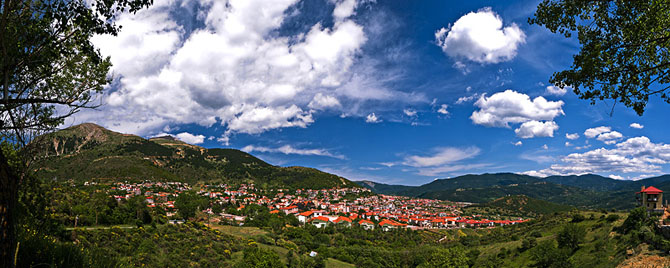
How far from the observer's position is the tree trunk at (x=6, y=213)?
4195mm

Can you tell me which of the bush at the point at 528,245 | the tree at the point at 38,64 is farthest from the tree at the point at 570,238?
the tree at the point at 38,64

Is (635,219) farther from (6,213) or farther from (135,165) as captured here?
(135,165)

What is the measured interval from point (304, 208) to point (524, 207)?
125451 millimetres

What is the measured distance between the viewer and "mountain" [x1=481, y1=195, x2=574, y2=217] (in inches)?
6153

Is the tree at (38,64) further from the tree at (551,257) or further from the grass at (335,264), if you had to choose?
the grass at (335,264)

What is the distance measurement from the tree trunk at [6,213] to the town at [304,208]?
6876 cm

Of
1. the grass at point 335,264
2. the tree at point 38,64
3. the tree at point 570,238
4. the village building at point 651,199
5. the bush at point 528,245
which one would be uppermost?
the tree at point 38,64

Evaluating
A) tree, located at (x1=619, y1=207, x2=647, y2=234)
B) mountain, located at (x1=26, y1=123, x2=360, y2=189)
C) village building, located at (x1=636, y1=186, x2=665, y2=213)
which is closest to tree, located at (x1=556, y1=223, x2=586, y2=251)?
tree, located at (x1=619, y1=207, x2=647, y2=234)

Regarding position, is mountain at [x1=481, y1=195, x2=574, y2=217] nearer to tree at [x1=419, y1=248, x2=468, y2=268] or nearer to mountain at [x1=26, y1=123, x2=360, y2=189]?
mountain at [x1=26, y1=123, x2=360, y2=189]

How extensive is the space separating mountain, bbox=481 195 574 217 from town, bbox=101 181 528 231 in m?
30.8

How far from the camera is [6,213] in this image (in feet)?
14.0

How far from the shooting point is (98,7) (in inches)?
241

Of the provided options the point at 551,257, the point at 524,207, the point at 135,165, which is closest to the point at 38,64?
the point at 551,257

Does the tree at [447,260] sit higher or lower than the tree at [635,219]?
lower
